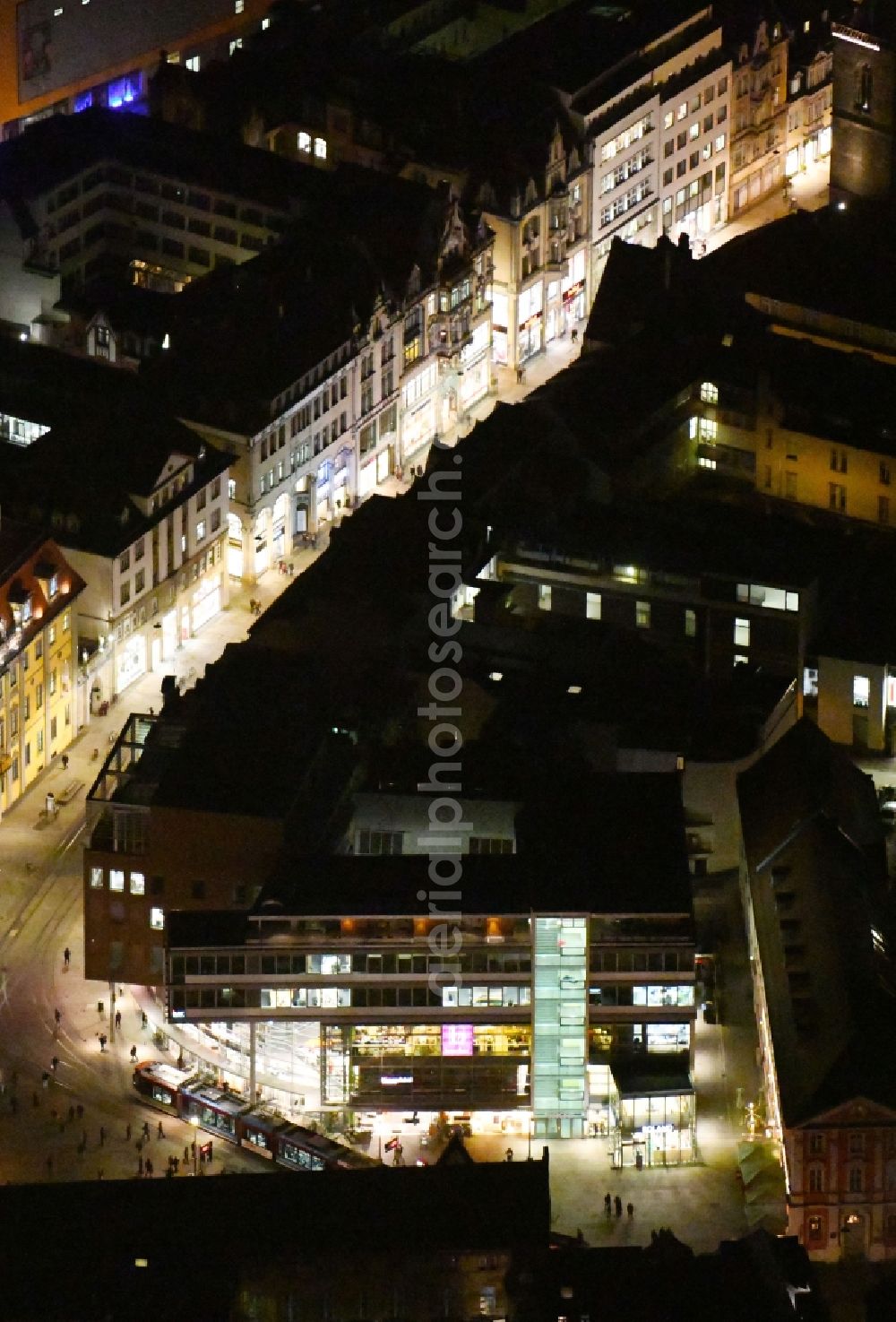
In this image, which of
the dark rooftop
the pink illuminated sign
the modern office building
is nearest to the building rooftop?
the modern office building

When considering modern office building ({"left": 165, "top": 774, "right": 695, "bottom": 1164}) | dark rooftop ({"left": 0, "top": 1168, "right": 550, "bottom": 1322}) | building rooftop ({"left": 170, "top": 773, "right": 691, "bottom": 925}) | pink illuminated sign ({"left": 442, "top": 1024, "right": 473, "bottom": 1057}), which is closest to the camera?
dark rooftop ({"left": 0, "top": 1168, "right": 550, "bottom": 1322})

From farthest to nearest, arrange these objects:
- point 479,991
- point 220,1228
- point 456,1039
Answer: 1. point 456,1039
2. point 479,991
3. point 220,1228

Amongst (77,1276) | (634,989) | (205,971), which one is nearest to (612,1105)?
(634,989)

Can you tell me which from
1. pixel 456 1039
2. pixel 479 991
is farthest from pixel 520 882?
pixel 456 1039

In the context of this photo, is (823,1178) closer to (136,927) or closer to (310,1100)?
(310,1100)

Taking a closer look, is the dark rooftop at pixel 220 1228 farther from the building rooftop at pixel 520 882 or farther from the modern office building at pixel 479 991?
the building rooftop at pixel 520 882

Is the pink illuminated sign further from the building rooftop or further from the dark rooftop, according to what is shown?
the dark rooftop

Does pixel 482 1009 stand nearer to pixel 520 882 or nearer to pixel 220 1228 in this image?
pixel 520 882

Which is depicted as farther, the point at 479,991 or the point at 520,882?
the point at 520,882

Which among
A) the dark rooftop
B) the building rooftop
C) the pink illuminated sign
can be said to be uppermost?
the building rooftop
